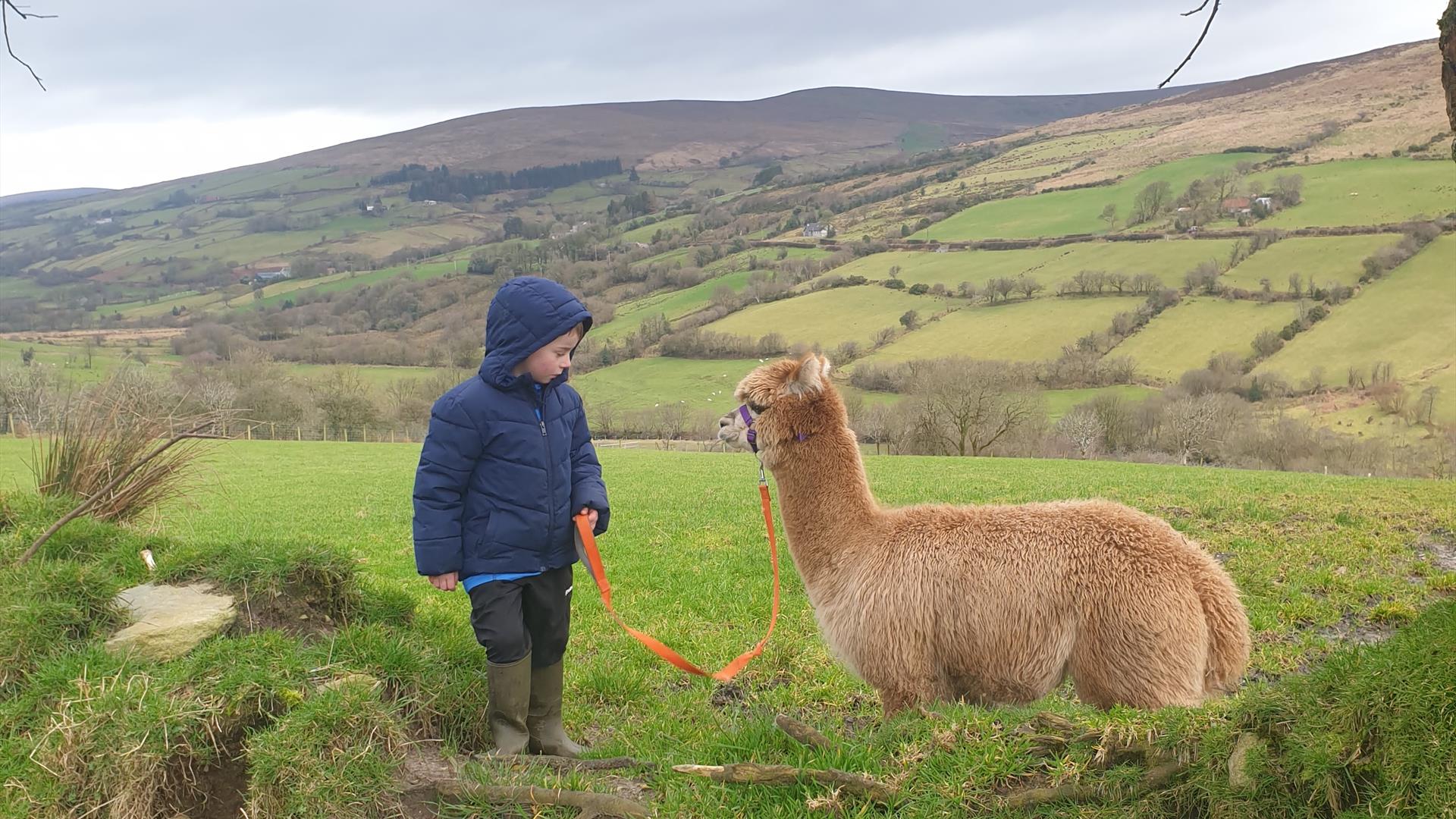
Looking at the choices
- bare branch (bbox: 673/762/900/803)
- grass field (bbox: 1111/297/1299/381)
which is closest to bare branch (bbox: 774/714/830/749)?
bare branch (bbox: 673/762/900/803)

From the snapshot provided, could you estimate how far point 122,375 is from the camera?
7.93 meters

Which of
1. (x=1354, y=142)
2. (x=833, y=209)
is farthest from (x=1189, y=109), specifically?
(x=833, y=209)

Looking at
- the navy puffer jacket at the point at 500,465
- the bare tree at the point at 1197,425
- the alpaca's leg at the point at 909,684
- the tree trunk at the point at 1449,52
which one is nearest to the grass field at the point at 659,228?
the bare tree at the point at 1197,425

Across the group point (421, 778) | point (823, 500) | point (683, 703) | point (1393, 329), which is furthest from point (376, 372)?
point (1393, 329)

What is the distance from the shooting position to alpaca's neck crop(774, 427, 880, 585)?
17.0 feet

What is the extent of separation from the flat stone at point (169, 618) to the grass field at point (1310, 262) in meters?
84.7

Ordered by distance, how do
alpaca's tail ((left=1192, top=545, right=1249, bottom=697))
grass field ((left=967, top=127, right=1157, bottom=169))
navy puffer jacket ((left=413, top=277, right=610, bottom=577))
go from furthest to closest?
grass field ((left=967, top=127, right=1157, bottom=169)) → navy puffer jacket ((left=413, top=277, right=610, bottom=577)) → alpaca's tail ((left=1192, top=545, right=1249, bottom=697))

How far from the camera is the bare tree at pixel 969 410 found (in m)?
49.0

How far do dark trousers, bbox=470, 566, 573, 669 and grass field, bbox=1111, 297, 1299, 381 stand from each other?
65.5 meters

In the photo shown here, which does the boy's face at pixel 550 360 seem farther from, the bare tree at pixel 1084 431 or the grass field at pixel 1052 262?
the grass field at pixel 1052 262

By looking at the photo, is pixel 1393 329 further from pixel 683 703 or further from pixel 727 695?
pixel 683 703

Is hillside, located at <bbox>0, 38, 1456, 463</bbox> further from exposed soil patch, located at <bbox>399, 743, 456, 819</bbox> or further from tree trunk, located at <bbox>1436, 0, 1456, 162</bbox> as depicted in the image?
tree trunk, located at <bbox>1436, 0, 1456, 162</bbox>

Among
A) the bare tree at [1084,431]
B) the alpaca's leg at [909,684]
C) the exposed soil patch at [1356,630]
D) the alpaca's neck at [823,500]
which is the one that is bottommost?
the bare tree at [1084,431]

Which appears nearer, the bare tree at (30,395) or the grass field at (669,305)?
the bare tree at (30,395)
